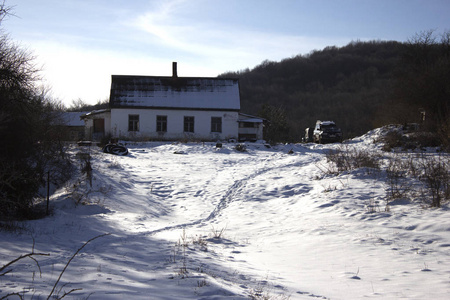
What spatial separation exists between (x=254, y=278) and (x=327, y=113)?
96066 mm

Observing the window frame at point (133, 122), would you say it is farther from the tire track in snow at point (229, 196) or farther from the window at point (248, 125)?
the tire track in snow at point (229, 196)

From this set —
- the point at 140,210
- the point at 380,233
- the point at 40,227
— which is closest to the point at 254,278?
the point at 380,233

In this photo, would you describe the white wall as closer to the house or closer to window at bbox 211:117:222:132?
the house

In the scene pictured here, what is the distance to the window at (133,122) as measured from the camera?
106 feet

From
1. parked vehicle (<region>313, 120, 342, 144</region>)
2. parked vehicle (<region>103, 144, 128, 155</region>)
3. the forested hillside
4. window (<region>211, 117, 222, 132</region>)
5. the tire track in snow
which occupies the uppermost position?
the forested hillside

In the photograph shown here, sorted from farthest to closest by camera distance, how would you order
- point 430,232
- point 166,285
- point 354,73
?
point 354,73
point 430,232
point 166,285

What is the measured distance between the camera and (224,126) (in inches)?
1296

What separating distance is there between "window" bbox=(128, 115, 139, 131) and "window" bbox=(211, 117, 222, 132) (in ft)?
22.6

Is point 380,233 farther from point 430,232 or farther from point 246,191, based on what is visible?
point 246,191

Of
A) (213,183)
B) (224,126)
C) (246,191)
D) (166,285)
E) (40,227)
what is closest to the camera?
(166,285)

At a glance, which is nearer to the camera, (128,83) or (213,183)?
(213,183)

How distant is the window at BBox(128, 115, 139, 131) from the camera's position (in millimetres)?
32375

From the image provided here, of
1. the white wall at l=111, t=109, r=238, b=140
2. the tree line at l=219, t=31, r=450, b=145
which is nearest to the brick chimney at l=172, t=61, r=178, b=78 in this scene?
the white wall at l=111, t=109, r=238, b=140

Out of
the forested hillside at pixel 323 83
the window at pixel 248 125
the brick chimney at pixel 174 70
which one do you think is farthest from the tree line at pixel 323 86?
the brick chimney at pixel 174 70
